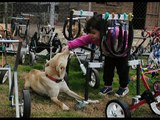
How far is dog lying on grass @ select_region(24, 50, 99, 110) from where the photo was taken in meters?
4.04

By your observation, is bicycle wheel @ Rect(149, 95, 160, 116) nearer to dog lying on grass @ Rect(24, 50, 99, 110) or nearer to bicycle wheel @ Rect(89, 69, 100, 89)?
dog lying on grass @ Rect(24, 50, 99, 110)

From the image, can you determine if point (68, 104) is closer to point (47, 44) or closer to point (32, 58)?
point (32, 58)

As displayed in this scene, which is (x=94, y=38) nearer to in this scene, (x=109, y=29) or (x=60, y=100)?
(x=109, y=29)

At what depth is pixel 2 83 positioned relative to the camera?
489 cm

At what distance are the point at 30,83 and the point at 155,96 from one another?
5.41 feet

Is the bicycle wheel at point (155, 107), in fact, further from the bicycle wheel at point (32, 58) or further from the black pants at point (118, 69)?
the bicycle wheel at point (32, 58)

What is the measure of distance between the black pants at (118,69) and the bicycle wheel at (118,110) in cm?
105

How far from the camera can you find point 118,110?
341 cm

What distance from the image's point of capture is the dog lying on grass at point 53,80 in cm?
404

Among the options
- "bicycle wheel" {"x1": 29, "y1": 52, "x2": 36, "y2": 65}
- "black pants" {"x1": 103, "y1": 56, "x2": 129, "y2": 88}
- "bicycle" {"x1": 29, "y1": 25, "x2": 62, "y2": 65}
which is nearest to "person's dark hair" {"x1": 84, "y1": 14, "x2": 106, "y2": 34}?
"black pants" {"x1": 103, "y1": 56, "x2": 129, "y2": 88}

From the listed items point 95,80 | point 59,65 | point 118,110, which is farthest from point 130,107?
point 95,80

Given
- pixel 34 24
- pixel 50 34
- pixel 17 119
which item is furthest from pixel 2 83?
pixel 34 24

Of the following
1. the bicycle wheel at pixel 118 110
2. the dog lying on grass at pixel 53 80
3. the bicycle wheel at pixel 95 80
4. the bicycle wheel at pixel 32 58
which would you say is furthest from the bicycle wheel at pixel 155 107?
the bicycle wheel at pixel 32 58

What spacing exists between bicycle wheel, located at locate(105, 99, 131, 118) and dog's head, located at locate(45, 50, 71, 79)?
81 cm
